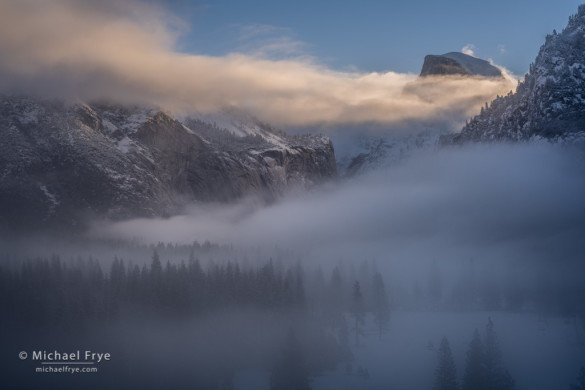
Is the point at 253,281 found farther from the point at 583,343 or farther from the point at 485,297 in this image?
the point at 583,343

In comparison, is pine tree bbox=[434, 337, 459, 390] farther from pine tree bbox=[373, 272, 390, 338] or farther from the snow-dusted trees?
pine tree bbox=[373, 272, 390, 338]

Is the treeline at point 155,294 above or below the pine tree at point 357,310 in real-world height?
above

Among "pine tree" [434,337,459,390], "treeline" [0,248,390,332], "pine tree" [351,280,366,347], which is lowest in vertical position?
"pine tree" [434,337,459,390]

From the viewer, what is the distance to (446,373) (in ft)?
483

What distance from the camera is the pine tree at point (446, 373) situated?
14588cm

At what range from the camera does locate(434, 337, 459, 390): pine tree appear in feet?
479

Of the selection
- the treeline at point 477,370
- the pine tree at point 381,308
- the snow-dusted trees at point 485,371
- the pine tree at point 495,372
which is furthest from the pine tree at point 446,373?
the pine tree at point 381,308

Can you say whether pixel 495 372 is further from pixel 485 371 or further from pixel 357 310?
pixel 357 310

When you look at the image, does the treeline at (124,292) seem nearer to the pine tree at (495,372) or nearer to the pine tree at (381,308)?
the pine tree at (381,308)

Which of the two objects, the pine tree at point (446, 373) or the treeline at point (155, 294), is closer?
the pine tree at point (446, 373)

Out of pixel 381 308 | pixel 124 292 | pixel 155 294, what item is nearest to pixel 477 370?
pixel 381 308

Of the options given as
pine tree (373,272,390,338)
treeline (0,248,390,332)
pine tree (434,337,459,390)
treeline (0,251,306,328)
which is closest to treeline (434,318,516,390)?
pine tree (434,337,459,390)

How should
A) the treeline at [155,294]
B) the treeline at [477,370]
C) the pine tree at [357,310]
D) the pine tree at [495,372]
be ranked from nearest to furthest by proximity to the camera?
the pine tree at [495,372], the treeline at [477,370], the treeline at [155,294], the pine tree at [357,310]

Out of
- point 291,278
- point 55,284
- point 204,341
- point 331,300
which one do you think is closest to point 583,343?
point 331,300
